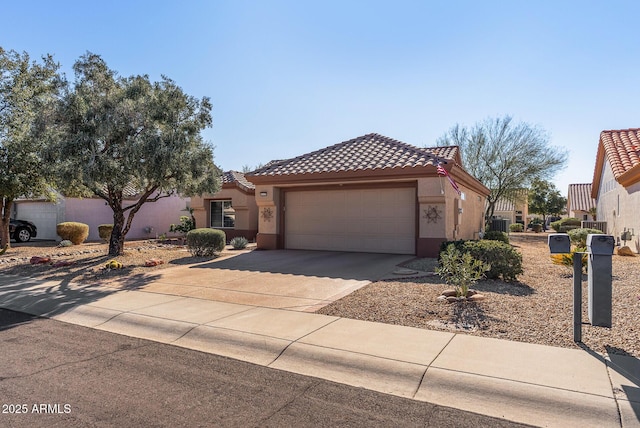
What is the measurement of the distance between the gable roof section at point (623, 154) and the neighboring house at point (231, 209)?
56.2 ft

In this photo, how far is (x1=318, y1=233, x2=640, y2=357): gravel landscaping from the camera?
5648mm

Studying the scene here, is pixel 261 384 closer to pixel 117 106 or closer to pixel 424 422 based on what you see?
pixel 424 422

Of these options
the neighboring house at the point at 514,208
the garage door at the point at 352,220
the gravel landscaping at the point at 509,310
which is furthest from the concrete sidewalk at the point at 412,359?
the neighboring house at the point at 514,208

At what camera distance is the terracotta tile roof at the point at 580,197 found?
4316cm

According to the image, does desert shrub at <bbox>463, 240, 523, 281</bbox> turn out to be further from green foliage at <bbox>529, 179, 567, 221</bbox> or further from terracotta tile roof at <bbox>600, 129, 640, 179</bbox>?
green foliage at <bbox>529, 179, 567, 221</bbox>

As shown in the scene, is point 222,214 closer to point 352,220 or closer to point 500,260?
point 352,220

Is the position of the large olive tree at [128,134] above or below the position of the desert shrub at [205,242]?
above

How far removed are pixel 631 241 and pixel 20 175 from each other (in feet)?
84.2

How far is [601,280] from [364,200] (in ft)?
35.4

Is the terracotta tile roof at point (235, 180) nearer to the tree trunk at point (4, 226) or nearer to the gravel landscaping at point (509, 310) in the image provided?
the tree trunk at point (4, 226)

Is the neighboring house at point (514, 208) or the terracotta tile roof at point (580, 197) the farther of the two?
the terracotta tile roof at point (580, 197)

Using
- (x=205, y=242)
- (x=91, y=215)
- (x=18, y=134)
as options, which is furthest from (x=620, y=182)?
(x=91, y=215)

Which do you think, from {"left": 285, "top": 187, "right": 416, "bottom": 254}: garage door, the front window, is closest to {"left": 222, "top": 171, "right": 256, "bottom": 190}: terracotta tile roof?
the front window

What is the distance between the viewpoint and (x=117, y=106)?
12438 mm
